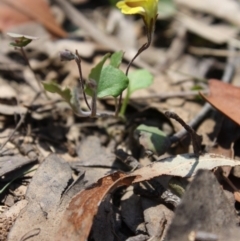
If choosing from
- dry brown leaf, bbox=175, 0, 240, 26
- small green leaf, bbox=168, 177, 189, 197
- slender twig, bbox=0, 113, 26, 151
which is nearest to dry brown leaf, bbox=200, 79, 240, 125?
small green leaf, bbox=168, 177, 189, 197

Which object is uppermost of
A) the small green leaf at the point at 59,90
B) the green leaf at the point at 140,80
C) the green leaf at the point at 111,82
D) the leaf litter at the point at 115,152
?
the green leaf at the point at 111,82

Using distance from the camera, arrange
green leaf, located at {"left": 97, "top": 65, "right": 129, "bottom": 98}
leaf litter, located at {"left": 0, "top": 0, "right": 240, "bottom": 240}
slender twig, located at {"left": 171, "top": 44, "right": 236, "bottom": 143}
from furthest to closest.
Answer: slender twig, located at {"left": 171, "top": 44, "right": 236, "bottom": 143} → green leaf, located at {"left": 97, "top": 65, "right": 129, "bottom": 98} → leaf litter, located at {"left": 0, "top": 0, "right": 240, "bottom": 240}

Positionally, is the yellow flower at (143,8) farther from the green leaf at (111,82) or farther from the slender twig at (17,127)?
the slender twig at (17,127)

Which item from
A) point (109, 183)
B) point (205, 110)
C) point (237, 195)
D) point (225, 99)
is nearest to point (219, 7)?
point (205, 110)

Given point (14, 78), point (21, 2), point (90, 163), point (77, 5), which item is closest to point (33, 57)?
point (14, 78)

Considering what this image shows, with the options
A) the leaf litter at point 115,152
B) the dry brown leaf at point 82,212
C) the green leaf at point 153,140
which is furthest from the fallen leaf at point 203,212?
the green leaf at point 153,140

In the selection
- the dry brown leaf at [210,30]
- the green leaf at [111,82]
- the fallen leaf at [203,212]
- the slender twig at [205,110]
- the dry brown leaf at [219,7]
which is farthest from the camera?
the dry brown leaf at [219,7]

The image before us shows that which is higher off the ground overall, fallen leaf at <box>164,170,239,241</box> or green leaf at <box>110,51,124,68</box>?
green leaf at <box>110,51,124,68</box>

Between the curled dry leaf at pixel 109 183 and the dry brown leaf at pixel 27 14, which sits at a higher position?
the dry brown leaf at pixel 27 14

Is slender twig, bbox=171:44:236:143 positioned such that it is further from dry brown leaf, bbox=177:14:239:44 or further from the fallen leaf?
the fallen leaf
